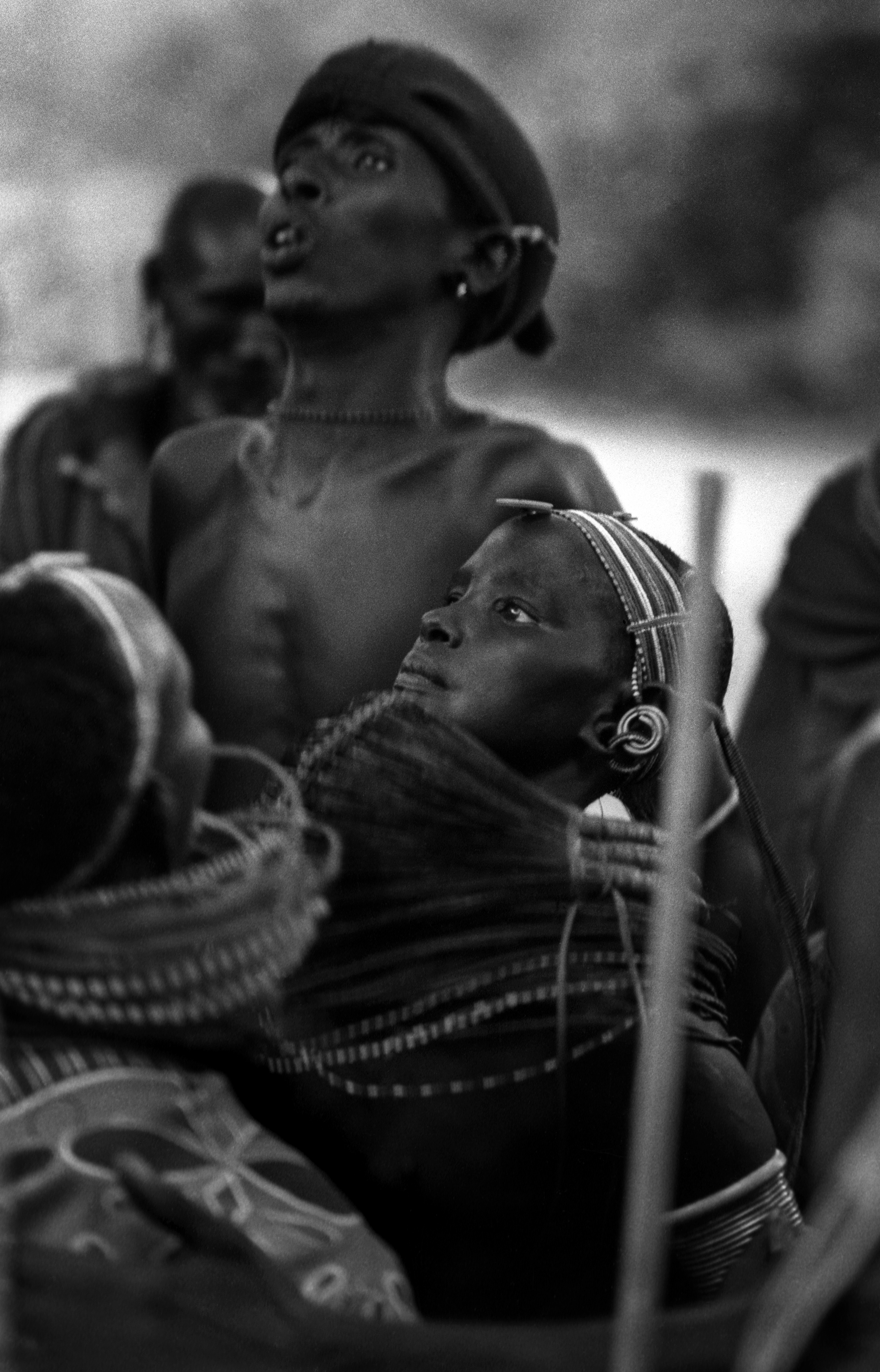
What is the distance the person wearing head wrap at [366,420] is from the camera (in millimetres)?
1951

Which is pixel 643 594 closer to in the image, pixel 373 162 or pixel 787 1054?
pixel 787 1054

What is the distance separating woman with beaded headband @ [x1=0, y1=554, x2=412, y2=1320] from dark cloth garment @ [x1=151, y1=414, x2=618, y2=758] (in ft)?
2.01

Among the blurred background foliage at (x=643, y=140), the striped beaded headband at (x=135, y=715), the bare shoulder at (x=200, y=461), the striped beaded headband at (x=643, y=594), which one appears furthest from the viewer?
the blurred background foliage at (x=643, y=140)

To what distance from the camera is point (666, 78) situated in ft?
8.43

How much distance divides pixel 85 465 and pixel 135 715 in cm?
159

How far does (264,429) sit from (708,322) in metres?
0.66

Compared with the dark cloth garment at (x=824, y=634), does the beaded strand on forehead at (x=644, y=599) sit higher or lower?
higher

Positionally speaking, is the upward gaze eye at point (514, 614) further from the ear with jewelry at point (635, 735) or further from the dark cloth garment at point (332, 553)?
the dark cloth garment at point (332, 553)

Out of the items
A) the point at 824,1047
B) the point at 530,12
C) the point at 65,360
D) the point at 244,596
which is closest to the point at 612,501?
the point at 244,596

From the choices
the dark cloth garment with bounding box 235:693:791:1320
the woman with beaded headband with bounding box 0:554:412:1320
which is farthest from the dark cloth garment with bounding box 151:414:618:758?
the woman with beaded headband with bounding box 0:554:412:1320

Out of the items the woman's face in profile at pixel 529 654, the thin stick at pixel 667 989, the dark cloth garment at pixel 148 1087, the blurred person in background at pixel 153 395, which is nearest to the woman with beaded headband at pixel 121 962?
the dark cloth garment at pixel 148 1087

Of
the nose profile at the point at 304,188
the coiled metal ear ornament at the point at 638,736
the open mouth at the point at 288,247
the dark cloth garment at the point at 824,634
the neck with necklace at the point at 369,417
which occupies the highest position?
the nose profile at the point at 304,188

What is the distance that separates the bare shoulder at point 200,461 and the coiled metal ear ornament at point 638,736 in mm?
569

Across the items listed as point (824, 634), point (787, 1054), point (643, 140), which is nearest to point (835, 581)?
point (824, 634)
